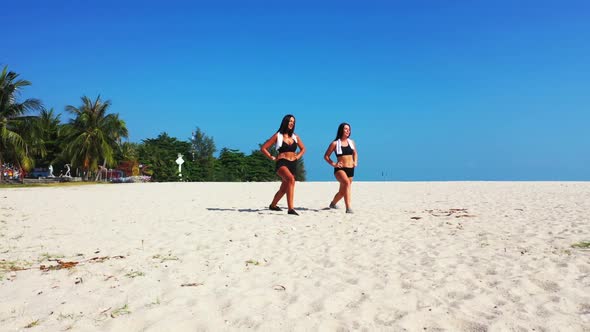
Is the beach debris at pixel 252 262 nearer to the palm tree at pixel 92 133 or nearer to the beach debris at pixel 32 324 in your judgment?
the beach debris at pixel 32 324

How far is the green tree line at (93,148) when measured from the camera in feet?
97.6

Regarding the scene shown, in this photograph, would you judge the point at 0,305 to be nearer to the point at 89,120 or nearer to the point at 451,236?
the point at 451,236

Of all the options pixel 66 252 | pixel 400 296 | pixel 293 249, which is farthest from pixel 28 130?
pixel 400 296

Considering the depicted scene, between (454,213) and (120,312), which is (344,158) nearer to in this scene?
(454,213)

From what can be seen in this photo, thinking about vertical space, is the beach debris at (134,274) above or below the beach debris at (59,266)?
above

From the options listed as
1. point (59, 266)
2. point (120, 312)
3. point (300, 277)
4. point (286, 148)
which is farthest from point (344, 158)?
point (120, 312)

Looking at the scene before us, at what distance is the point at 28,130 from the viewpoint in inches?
1201

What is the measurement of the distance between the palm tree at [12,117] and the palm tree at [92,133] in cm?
749

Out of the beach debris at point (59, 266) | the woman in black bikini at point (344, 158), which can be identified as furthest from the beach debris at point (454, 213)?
the beach debris at point (59, 266)

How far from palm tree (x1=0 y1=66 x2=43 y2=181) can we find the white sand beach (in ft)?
84.6

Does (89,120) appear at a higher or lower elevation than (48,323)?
higher

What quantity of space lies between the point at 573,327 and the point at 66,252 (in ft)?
19.3

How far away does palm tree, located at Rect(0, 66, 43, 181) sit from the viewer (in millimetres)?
28766

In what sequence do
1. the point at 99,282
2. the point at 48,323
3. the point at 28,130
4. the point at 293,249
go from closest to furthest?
the point at 48,323 → the point at 99,282 → the point at 293,249 → the point at 28,130
